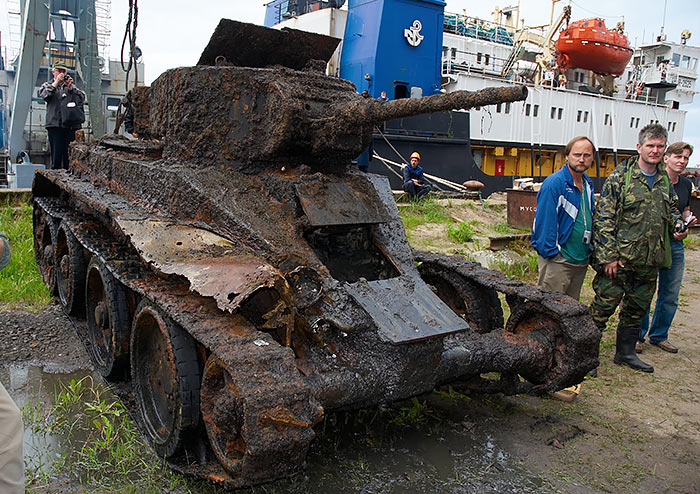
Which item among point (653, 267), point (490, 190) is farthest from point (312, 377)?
point (490, 190)

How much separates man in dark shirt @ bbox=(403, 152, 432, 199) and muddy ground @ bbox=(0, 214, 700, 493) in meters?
7.28

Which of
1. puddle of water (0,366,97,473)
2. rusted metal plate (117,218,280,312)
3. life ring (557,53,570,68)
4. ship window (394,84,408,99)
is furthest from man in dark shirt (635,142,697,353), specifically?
life ring (557,53,570,68)

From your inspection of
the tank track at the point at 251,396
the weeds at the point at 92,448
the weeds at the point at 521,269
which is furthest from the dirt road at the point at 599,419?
the weeds at the point at 521,269

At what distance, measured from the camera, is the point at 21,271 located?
304 inches

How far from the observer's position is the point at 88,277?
17.5 feet

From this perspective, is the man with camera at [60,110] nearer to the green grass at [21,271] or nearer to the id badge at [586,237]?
the green grass at [21,271]

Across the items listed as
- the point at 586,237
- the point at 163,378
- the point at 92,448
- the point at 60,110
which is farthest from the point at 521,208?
the point at 92,448

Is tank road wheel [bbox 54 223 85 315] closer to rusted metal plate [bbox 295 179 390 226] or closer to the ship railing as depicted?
rusted metal plate [bbox 295 179 390 226]

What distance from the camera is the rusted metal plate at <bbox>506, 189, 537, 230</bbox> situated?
11.8m

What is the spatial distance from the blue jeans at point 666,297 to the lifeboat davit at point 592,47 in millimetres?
17821

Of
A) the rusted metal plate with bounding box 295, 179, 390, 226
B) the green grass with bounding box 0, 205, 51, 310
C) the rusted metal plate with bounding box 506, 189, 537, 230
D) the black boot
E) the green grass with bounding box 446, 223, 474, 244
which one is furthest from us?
the rusted metal plate with bounding box 506, 189, 537, 230

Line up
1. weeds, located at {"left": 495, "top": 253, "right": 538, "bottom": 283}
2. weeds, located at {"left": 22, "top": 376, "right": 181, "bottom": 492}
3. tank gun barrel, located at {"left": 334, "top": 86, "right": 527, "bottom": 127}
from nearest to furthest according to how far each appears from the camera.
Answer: tank gun barrel, located at {"left": 334, "top": 86, "right": 527, "bottom": 127}, weeds, located at {"left": 22, "top": 376, "right": 181, "bottom": 492}, weeds, located at {"left": 495, "top": 253, "right": 538, "bottom": 283}

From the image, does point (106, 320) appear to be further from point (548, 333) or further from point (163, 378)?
point (548, 333)

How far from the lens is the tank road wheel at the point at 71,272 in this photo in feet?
19.0
